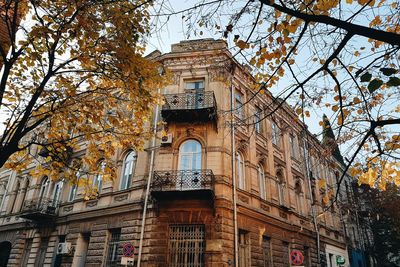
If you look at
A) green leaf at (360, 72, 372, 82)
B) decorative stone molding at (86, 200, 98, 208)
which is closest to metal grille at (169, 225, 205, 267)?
decorative stone molding at (86, 200, 98, 208)

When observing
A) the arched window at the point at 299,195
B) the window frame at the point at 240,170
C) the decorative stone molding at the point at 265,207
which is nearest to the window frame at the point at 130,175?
the window frame at the point at 240,170

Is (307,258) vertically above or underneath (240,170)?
underneath

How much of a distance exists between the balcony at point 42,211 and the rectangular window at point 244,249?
32.6 feet

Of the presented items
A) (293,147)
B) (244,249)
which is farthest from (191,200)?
(293,147)

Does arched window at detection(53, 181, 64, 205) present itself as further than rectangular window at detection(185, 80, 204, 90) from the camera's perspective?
Yes

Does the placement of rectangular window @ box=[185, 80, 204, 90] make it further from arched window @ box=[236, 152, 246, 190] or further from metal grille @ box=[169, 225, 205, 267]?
metal grille @ box=[169, 225, 205, 267]

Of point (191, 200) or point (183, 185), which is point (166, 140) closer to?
point (183, 185)

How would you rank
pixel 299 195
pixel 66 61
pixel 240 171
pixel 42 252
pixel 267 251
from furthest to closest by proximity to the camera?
pixel 299 195 → pixel 42 252 → pixel 240 171 → pixel 267 251 → pixel 66 61

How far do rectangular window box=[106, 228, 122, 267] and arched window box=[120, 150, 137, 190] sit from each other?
197 centimetres

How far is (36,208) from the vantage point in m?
16.5

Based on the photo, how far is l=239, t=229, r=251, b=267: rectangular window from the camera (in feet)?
37.8

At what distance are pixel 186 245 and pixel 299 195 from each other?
385 inches

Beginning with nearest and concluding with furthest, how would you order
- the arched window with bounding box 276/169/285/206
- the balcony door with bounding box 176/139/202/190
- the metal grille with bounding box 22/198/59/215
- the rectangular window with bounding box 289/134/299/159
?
the balcony door with bounding box 176/139/202/190, the metal grille with bounding box 22/198/59/215, the arched window with bounding box 276/169/285/206, the rectangular window with bounding box 289/134/299/159

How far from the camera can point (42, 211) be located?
605 inches
